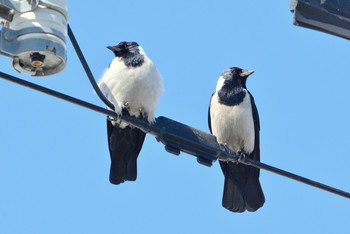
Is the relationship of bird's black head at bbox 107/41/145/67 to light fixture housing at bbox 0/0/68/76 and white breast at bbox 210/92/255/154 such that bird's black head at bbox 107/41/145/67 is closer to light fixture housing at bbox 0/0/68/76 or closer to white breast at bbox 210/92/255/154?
white breast at bbox 210/92/255/154

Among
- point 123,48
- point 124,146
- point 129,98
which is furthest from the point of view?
point 123,48

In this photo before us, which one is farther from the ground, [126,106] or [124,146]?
[126,106]

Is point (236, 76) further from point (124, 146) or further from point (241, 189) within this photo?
point (124, 146)

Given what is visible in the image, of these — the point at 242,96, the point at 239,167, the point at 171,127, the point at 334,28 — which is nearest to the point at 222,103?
the point at 242,96

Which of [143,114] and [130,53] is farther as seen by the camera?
[130,53]

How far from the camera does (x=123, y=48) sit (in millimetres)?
7984

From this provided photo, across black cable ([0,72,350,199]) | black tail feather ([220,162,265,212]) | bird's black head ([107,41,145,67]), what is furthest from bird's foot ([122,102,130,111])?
black cable ([0,72,350,199])

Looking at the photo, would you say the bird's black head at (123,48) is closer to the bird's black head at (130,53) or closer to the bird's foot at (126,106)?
the bird's black head at (130,53)

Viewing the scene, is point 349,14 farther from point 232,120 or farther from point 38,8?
point 232,120

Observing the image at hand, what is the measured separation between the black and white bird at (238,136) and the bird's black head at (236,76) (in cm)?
3

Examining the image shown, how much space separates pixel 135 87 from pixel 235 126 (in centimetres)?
146

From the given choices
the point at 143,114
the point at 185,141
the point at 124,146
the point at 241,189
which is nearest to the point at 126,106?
the point at 143,114

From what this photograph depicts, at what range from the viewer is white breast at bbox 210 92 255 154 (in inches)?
316

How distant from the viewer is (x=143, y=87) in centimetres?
732
